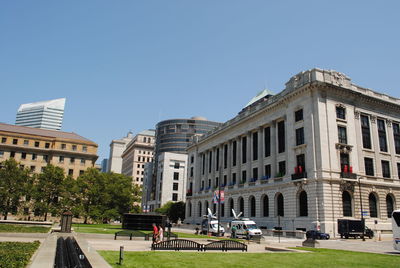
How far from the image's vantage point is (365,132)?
177ft

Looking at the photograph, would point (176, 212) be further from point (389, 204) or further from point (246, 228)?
point (389, 204)

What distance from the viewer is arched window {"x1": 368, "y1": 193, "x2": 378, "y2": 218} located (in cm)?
4970

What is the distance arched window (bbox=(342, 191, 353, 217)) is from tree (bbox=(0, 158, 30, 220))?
55508 mm

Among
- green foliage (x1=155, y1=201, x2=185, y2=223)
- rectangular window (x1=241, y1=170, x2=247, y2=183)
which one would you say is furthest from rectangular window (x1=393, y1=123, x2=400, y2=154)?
green foliage (x1=155, y1=201, x2=185, y2=223)

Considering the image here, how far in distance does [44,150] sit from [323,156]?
67.7 meters

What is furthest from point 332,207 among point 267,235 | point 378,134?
point 378,134

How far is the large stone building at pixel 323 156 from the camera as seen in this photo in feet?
156

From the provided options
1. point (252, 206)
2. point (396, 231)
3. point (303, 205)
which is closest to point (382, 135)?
point (303, 205)

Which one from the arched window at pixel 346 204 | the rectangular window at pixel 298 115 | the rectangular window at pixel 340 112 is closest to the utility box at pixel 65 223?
the arched window at pixel 346 204

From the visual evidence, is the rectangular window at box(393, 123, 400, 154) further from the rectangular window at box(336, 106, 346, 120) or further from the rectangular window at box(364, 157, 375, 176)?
the rectangular window at box(336, 106, 346, 120)

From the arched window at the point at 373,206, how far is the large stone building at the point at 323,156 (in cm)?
16

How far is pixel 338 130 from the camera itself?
50.9 meters

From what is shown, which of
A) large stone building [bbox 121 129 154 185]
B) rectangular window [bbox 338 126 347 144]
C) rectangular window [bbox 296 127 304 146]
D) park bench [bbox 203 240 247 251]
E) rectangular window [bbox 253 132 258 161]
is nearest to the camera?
park bench [bbox 203 240 247 251]

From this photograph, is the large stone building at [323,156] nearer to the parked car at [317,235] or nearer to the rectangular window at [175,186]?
the parked car at [317,235]
